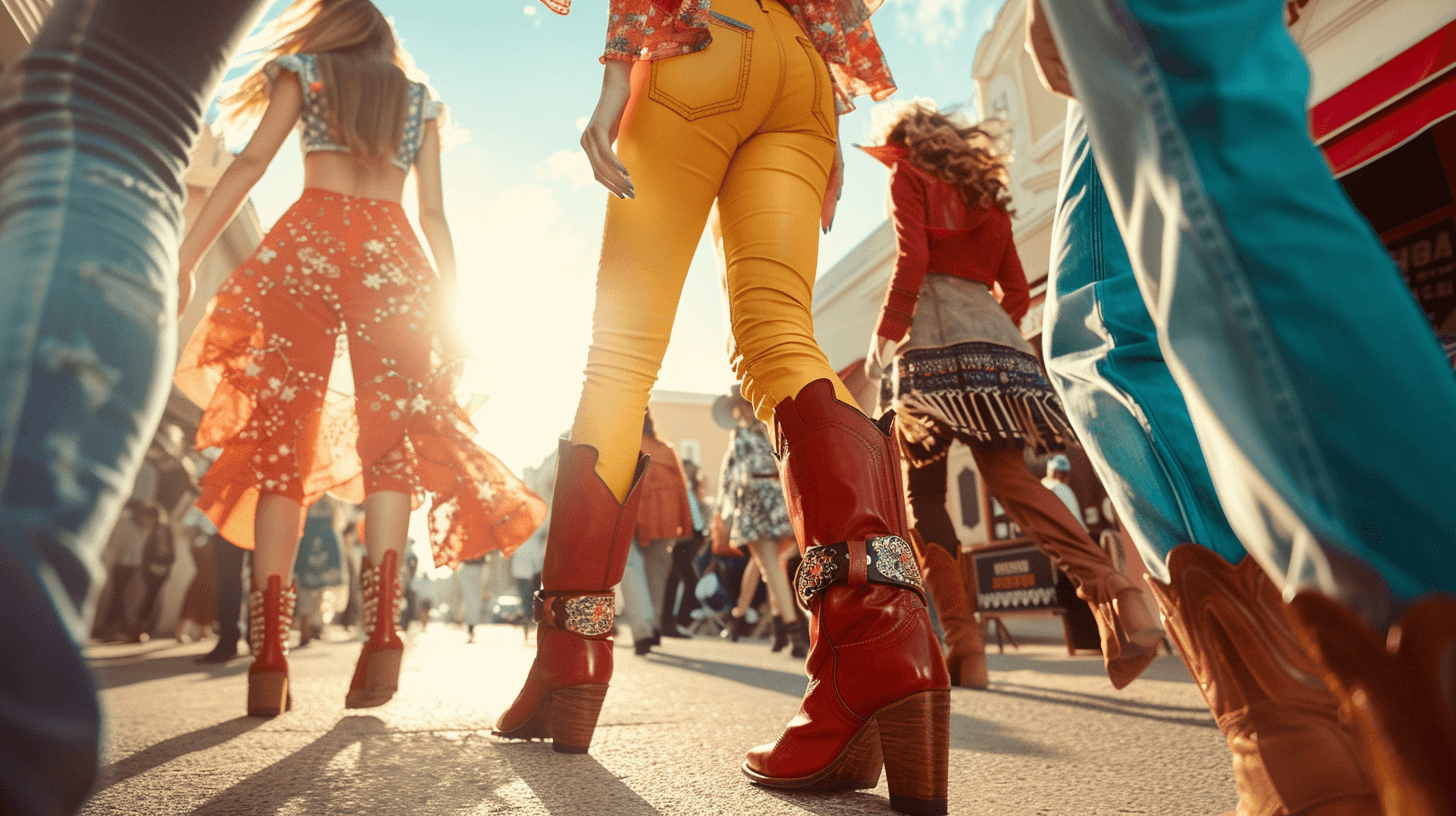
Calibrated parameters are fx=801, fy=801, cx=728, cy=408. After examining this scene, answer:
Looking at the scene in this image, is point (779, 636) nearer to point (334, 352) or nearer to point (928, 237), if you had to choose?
point (928, 237)

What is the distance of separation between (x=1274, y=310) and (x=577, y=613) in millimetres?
1114

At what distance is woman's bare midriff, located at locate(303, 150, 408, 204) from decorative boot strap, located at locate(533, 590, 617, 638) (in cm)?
159

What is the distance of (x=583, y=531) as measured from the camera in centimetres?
138

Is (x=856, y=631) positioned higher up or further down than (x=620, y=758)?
higher up

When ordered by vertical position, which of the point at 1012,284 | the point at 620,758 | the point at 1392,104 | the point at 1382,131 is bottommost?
the point at 620,758

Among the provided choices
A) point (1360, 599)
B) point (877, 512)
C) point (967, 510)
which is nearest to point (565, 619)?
point (877, 512)

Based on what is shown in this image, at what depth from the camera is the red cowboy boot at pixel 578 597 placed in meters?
1.34

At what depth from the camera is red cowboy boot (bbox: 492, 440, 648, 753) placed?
1.34 metres

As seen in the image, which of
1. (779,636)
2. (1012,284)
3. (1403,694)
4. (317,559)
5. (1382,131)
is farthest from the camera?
(317,559)

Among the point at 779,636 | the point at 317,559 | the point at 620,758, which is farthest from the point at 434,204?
the point at 317,559

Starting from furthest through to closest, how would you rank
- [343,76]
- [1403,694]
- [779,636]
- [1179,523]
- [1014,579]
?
[779,636] < [1014,579] < [343,76] < [1179,523] < [1403,694]

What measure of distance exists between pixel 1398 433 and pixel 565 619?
1.15 meters

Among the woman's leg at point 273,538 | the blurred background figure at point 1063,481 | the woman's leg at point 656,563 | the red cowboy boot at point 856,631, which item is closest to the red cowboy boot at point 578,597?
the red cowboy boot at point 856,631

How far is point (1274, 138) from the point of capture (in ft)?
1.75
